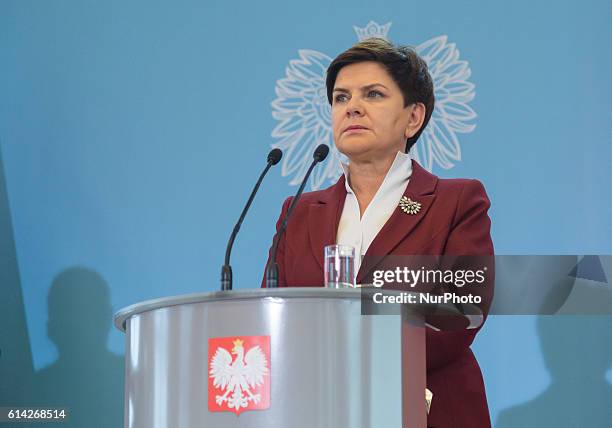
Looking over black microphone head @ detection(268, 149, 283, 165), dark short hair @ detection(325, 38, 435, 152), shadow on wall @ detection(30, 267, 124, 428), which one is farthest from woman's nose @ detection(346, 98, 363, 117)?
shadow on wall @ detection(30, 267, 124, 428)

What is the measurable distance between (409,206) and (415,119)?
384 mm

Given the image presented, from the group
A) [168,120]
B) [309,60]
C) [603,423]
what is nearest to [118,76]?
[168,120]

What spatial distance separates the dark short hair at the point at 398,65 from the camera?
296cm

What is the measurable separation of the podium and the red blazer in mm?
393

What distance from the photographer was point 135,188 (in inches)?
169

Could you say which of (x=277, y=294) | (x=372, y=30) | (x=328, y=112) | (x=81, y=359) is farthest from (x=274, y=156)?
(x=81, y=359)

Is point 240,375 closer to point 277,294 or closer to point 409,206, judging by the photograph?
point 277,294

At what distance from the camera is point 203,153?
4254 mm

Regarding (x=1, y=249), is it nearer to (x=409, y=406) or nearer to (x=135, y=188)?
(x=135, y=188)

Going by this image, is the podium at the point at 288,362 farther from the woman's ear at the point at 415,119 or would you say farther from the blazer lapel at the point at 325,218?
the woman's ear at the point at 415,119

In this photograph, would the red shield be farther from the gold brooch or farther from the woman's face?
the woman's face

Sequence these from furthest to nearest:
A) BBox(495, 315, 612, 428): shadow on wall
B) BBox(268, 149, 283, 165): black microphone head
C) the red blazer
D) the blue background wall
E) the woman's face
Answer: the blue background wall → BBox(495, 315, 612, 428): shadow on wall → the woman's face → BBox(268, 149, 283, 165): black microphone head → the red blazer

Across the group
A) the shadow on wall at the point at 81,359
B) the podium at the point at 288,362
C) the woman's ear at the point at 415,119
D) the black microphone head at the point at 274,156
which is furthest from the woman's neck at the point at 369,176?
the shadow on wall at the point at 81,359

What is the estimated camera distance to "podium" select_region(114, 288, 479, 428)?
74.6 inches
